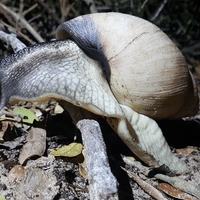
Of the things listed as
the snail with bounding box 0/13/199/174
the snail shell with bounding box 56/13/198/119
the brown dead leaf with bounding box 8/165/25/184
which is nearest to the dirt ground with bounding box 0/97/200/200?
the brown dead leaf with bounding box 8/165/25/184

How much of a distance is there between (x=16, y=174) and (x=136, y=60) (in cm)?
112

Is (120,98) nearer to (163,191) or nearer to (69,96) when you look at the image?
(69,96)

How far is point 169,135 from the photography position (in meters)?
2.30

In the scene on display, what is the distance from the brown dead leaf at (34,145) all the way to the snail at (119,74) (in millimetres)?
369

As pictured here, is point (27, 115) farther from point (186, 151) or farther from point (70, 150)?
point (186, 151)

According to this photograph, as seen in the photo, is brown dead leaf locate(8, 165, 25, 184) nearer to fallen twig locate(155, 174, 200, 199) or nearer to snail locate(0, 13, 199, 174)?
snail locate(0, 13, 199, 174)

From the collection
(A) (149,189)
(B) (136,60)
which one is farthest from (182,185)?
(B) (136,60)

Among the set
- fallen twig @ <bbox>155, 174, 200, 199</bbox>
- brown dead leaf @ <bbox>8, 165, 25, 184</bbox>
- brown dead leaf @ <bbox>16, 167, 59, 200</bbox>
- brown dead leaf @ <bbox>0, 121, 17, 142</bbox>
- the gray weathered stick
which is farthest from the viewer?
brown dead leaf @ <bbox>0, 121, 17, 142</bbox>

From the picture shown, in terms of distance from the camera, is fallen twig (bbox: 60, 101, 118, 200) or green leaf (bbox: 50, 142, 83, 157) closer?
fallen twig (bbox: 60, 101, 118, 200)

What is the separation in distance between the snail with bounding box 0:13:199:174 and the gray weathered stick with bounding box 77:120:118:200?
147 millimetres

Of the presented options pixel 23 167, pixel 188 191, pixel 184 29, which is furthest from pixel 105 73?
pixel 184 29

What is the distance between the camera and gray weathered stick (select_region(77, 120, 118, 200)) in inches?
45.8

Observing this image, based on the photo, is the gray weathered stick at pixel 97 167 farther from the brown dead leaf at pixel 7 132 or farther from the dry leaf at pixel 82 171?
the brown dead leaf at pixel 7 132

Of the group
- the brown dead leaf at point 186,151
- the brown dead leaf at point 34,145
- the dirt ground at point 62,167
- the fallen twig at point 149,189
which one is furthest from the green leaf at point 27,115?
the brown dead leaf at point 186,151
